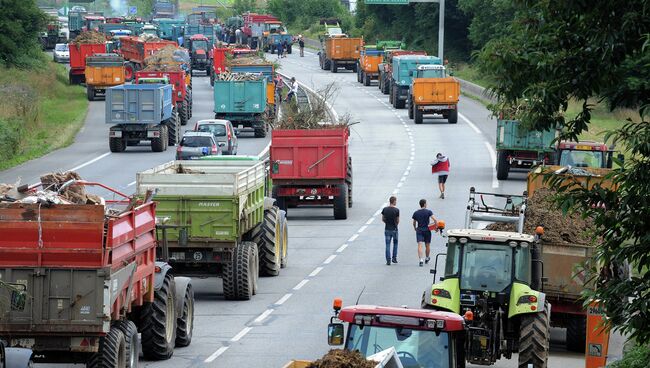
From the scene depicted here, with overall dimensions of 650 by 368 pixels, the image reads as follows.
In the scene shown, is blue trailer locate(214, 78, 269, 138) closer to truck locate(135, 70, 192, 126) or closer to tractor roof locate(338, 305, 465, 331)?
truck locate(135, 70, 192, 126)

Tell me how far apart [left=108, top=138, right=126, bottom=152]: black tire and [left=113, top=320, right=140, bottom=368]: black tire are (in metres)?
36.5

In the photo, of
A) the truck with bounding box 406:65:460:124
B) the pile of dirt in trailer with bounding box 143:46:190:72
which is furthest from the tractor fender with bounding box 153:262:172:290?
the pile of dirt in trailer with bounding box 143:46:190:72

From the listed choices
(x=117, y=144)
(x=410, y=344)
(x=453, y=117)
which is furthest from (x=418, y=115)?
(x=410, y=344)

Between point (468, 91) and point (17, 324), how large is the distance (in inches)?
2621

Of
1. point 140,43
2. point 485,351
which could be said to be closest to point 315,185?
point 485,351

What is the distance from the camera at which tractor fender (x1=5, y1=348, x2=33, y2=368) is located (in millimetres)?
15594

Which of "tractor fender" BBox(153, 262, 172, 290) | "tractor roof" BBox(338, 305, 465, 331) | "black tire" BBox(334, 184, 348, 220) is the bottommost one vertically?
"black tire" BBox(334, 184, 348, 220)

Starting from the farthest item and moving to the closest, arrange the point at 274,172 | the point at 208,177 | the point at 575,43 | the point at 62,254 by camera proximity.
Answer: the point at 274,172 < the point at 208,177 < the point at 62,254 < the point at 575,43

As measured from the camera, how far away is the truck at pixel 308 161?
36.9 metres

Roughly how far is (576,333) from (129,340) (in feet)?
24.2

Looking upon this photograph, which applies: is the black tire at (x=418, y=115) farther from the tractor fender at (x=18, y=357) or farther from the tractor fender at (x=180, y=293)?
the tractor fender at (x=18, y=357)

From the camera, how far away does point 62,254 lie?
16.9 meters

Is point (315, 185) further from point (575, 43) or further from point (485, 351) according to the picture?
point (575, 43)

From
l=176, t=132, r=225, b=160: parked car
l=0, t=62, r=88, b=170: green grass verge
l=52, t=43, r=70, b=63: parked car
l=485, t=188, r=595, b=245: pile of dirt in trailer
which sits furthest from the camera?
l=52, t=43, r=70, b=63: parked car
